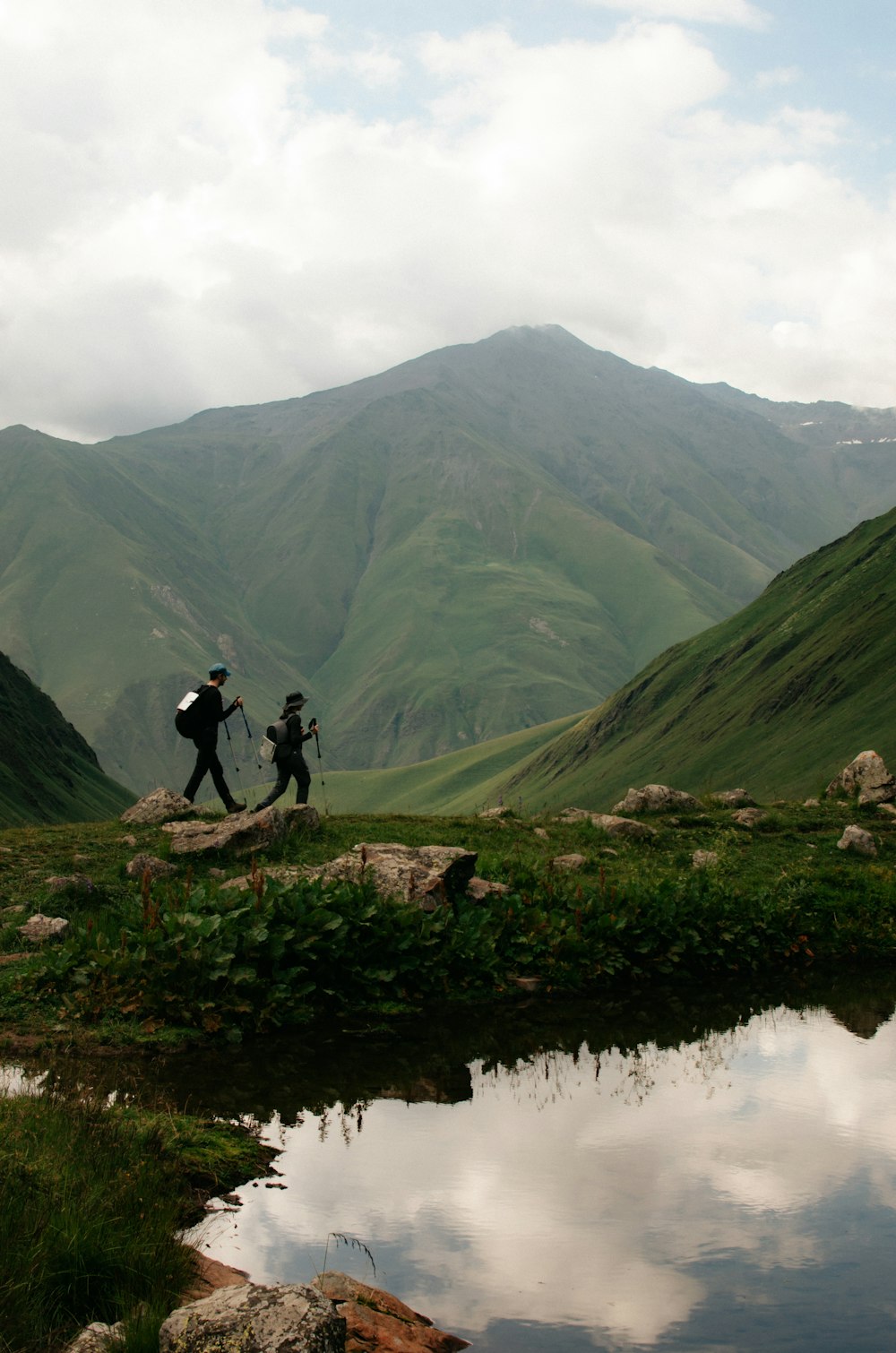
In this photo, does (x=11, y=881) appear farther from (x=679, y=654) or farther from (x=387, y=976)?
(x=679, y=654)

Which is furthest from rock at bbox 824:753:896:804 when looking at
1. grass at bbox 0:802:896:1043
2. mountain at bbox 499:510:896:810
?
mountain at bbox 499:510:896:810

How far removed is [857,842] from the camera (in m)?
26.0

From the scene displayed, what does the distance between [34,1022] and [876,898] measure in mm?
16700

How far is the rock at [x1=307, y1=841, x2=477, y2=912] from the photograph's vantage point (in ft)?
60.8

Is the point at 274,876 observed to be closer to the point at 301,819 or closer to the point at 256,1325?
the point at 301,819

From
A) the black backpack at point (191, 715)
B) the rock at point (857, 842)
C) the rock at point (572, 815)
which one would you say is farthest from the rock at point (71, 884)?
the rock at point (857, 842)

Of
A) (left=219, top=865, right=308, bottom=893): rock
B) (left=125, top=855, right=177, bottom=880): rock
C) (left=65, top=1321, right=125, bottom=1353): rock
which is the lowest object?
(left=65, top=1321, right=125, bottom=1353): rock

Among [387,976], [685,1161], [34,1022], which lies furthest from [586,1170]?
[34,1022]

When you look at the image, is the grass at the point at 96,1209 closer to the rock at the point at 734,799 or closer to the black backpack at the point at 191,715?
the black backpack at the point at 191,715

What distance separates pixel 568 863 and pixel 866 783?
46.1ft

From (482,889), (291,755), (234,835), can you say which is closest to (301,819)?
(291,755)

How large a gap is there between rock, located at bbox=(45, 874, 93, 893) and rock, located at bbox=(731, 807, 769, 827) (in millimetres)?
16343

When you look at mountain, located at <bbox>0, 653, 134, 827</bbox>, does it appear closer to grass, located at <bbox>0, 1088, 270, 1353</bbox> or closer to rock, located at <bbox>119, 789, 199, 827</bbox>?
rock, located at <bbox>119, 789, 199, 827</bbox>

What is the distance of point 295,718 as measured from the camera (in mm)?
25219
